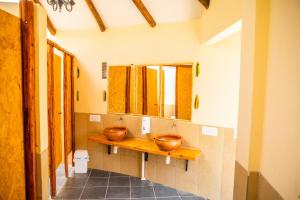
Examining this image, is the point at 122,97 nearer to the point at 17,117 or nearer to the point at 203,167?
the point at 203,167

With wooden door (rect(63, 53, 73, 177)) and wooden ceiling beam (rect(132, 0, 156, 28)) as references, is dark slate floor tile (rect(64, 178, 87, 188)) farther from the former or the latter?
wooden ceiling beam (rect(132, 0, 156, 28))

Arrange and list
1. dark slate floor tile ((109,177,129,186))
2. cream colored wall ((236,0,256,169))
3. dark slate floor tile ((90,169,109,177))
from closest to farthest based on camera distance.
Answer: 1. cream colored wall ((236,0,256,169))
2. dark slate floor tile ((109,177,129,186))
3. dark slate floor tile ((90,169,109,177))

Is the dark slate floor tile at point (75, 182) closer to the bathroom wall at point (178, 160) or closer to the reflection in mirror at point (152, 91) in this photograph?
the bathroom wall at point (178, 160)

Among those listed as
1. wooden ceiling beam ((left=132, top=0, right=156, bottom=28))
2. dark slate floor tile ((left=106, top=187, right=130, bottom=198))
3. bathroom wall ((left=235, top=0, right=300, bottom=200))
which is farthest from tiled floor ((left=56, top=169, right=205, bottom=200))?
wooden ceiling beam ((left=132, top=0, right=156, bottom=28))

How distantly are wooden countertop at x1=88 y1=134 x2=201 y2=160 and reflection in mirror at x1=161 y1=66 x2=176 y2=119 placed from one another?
1.88 ft

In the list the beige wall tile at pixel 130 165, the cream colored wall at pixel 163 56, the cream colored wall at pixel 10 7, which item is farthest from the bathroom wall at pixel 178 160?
the cream colored wall at pixel 10 7

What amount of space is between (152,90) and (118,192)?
1.79 meters

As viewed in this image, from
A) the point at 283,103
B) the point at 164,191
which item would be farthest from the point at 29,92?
the point at 164,191

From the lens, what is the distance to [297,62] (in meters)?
1.08

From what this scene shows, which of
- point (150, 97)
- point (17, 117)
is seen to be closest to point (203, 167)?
point (150, 97)

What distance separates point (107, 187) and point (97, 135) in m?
0.96

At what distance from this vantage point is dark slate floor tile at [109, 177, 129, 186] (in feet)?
11.2

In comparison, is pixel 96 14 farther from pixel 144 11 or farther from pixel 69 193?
pixel 69 193

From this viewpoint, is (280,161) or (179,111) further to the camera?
(179,111)
